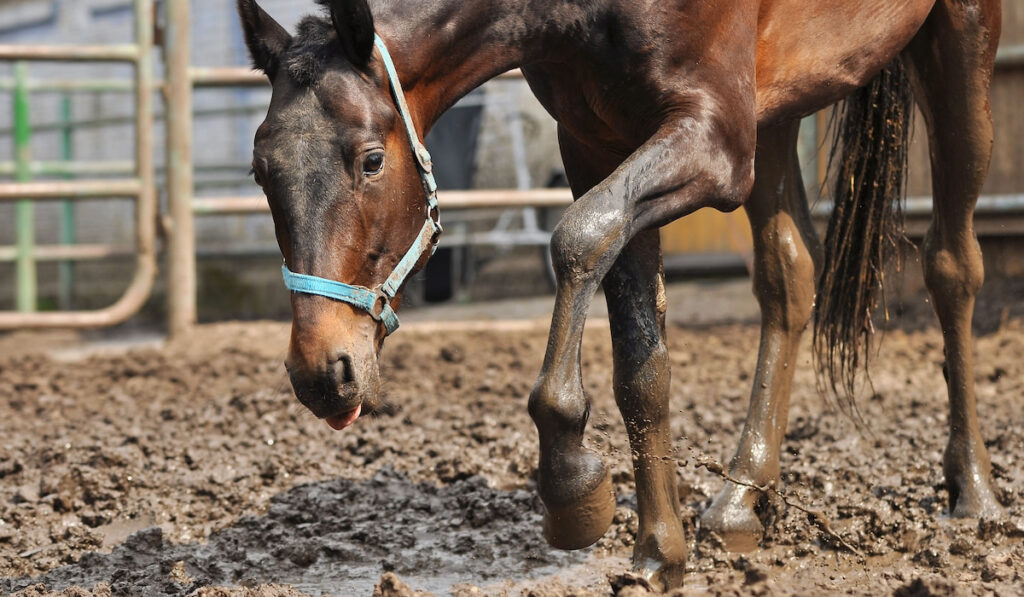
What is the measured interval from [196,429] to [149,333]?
150 inches

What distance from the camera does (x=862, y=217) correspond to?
12.2ft

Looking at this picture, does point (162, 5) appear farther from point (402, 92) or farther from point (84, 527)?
point (402, 92)

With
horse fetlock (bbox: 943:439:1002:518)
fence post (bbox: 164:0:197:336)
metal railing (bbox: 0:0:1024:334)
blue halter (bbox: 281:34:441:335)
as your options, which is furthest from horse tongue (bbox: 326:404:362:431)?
fence post (bbox: 164:0:197:336)

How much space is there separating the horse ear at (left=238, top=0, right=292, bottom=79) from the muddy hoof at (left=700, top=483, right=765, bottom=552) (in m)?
1.68

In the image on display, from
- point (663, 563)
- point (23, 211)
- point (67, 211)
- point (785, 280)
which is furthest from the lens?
point (67, 211)

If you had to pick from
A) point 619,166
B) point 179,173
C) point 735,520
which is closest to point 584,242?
point 619,166

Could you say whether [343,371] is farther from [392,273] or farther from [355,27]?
[355,27]

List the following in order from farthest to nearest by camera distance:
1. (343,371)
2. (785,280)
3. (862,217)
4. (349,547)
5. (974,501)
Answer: (862,217) < (785,280) < (974,501) < (349,547) < (343,371)

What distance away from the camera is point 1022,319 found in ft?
20.4

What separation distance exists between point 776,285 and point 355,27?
5.72 ft

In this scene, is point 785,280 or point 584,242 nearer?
point 584,242

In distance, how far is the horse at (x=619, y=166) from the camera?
2.21 metres

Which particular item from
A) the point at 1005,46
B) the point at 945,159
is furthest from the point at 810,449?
the point at 1005,46

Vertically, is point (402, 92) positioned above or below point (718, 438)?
above
